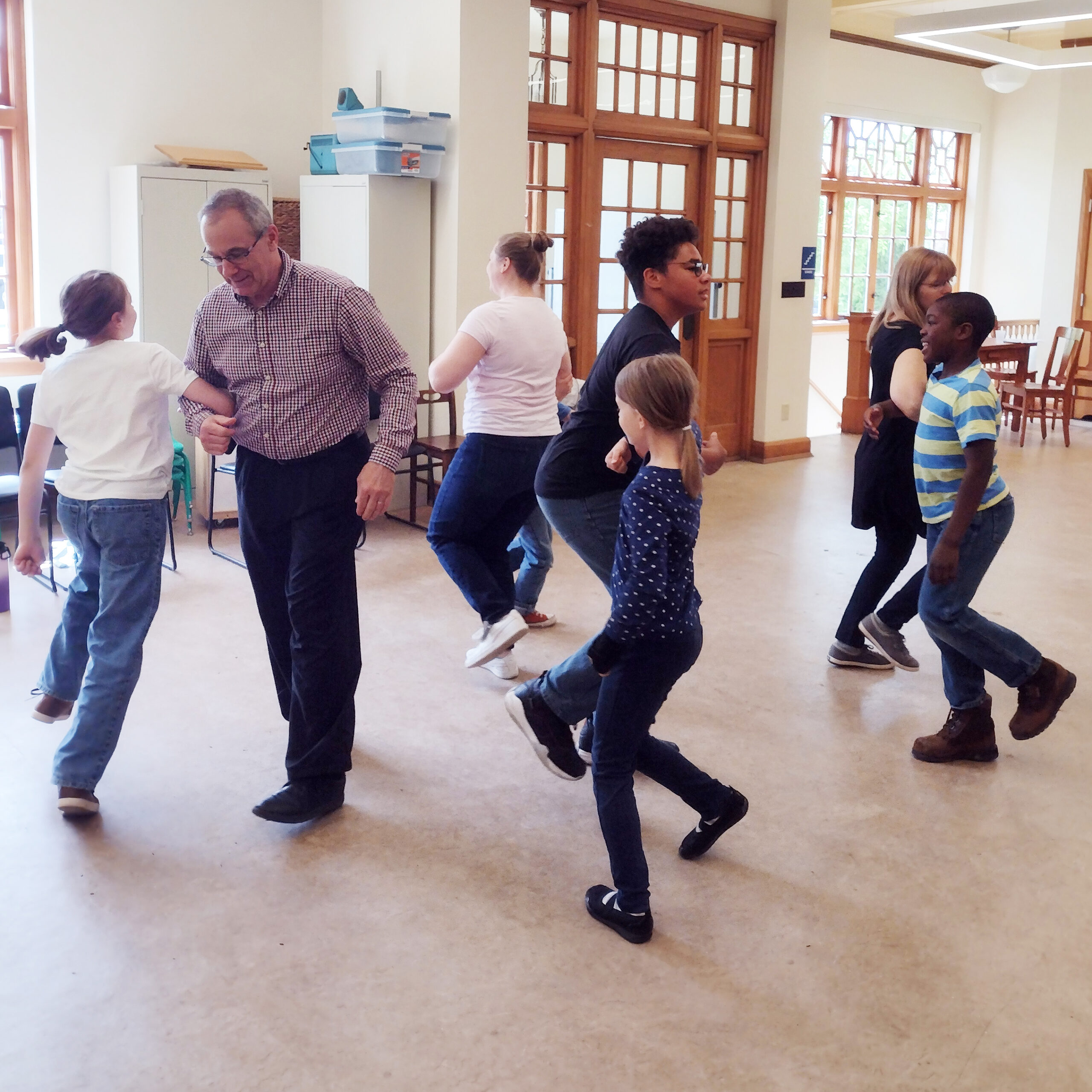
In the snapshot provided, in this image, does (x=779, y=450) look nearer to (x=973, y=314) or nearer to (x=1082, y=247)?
(x=1082, y=247)

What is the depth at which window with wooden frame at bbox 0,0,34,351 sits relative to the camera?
6133mm

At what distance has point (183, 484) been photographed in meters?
6.14

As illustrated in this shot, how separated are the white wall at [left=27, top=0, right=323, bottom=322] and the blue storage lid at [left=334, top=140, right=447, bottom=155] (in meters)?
0.78

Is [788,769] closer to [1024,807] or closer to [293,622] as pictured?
→ [1024,807]

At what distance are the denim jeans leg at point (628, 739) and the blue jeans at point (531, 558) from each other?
1990mm

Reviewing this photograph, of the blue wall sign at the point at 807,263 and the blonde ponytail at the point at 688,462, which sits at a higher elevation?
the blue wall sign at the point at 807,263

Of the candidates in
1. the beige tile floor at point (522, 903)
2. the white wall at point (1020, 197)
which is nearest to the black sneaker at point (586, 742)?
the beige tile floor at point (522, 903)

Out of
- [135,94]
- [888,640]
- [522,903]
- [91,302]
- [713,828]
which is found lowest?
[522,903]

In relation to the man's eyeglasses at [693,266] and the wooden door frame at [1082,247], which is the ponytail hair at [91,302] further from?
the wooden door frame at [1082,247]

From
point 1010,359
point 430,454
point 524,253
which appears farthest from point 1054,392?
point 524,253

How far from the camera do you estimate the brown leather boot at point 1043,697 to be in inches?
134

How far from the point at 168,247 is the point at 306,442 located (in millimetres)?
3688

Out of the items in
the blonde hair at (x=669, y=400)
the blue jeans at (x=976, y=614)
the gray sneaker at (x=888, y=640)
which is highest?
the blonde hair at (x=669, y=400)

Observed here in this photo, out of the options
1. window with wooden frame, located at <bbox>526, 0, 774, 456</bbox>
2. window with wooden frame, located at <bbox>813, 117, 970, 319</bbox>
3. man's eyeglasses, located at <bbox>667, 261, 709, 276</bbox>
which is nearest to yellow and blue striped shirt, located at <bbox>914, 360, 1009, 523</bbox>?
man's eyeglasses, located at <bbox>667, 261, 709, 276</bbox>
